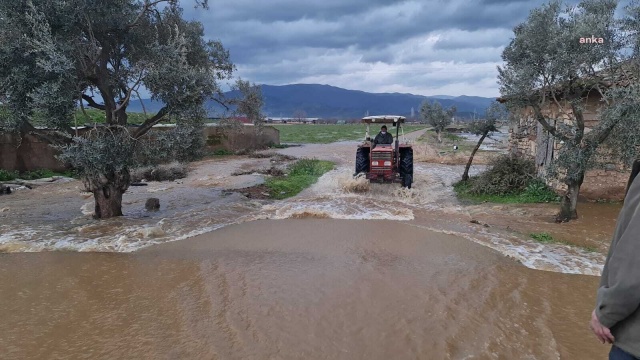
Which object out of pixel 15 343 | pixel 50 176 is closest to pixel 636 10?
pixel 15 343

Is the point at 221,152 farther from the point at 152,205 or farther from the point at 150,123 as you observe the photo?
the point at 150,123

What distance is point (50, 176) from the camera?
54.9 ft

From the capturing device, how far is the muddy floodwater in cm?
436

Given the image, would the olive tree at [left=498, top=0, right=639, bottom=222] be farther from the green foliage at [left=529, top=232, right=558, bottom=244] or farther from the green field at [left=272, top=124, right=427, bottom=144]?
the green field at [left=272, top=124, right=427, bottom=144]

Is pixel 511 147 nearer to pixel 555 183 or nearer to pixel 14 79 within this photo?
pixel 555 183

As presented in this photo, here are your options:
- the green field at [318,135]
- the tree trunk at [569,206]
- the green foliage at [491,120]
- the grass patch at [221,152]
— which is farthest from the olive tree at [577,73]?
the grass patch at [221,152]

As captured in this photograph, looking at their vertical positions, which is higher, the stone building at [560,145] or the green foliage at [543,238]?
the stone building at [560,145]

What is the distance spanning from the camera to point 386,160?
13516 millimetres

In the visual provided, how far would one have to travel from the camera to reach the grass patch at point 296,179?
557 inches

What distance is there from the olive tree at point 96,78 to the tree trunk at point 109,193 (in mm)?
21

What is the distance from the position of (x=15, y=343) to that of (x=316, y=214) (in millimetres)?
7093

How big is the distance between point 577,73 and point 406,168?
5.91 metres

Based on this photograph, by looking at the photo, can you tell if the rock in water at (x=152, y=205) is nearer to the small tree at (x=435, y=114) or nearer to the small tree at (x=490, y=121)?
the small tree at (x=490, y=121)

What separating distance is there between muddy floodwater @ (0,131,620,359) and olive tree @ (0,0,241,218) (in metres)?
1.72
